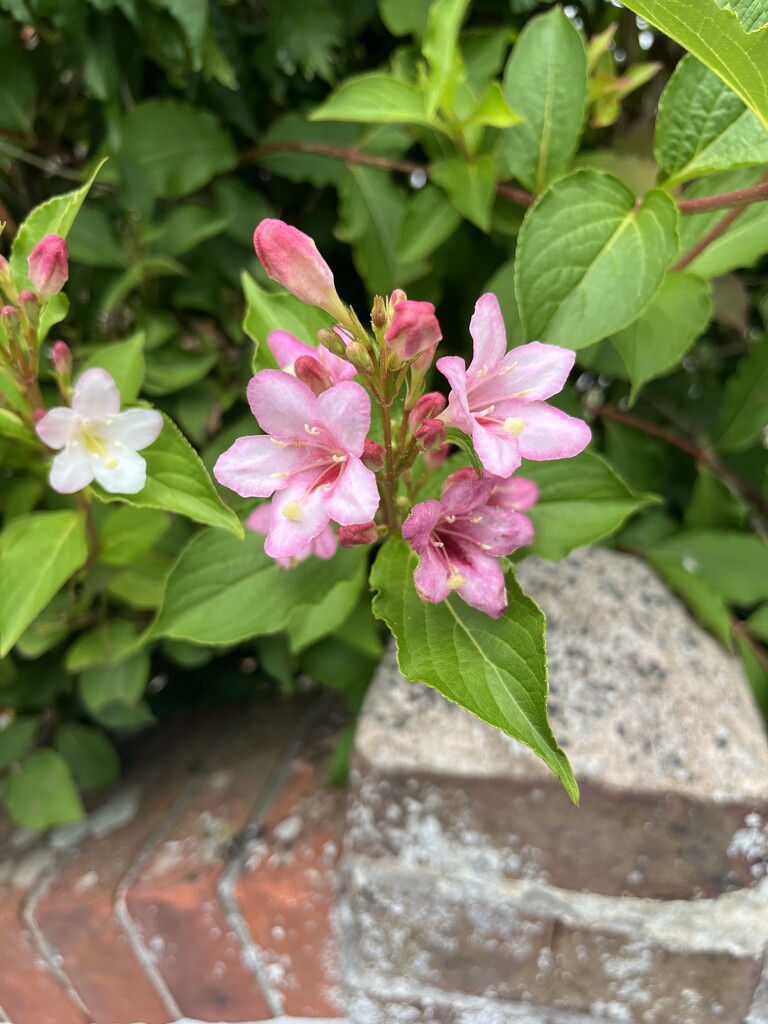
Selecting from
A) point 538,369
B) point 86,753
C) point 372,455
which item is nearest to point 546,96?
point 538,369

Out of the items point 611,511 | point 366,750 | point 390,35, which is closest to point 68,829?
point 366,750

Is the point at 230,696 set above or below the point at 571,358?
below

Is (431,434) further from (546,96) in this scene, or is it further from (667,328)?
(546,96)

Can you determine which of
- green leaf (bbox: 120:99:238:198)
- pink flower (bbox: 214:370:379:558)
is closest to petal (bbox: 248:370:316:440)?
pink flower (bbox: 214:370:379:558)

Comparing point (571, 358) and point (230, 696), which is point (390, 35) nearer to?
point (571, 358)

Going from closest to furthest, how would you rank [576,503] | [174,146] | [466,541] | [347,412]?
[347,412]
[466,541]
[576,503]
[174,146]

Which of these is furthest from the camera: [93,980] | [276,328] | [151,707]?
[151,707]

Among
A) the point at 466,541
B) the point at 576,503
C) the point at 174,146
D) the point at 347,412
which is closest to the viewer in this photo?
the point at 347,412
